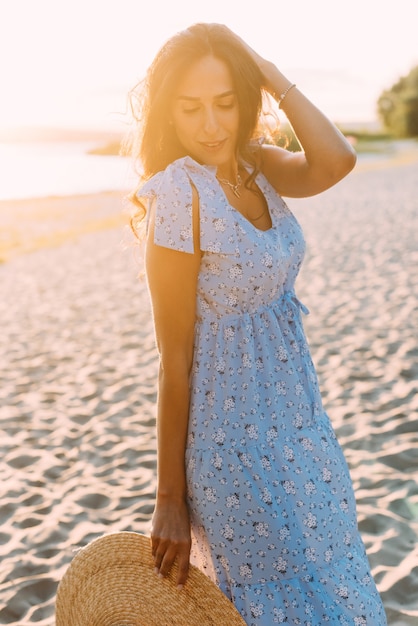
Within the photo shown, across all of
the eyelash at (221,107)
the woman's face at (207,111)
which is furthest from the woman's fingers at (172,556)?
the eyelash at (221,107)

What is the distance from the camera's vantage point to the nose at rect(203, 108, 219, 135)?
1.87 meters

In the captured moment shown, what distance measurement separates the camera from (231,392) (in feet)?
6.02

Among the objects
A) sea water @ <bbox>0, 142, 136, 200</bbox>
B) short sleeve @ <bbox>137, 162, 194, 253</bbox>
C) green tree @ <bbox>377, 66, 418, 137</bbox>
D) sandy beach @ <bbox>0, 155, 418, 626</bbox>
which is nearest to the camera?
short sleeve @ <bbox>137, 162, 194, 253</bbox>

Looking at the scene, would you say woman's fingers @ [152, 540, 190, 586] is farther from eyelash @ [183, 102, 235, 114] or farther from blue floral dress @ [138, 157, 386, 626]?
eyelash @ [183, 102, 235, 114]

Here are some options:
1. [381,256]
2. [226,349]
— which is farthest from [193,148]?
[381,256]

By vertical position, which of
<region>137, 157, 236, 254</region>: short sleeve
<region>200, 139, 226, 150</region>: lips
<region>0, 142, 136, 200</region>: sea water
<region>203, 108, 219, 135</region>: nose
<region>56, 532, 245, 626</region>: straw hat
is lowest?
<region>0, 142, 136, 200</region>: sea water

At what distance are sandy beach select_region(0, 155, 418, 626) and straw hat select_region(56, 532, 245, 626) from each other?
828 mm

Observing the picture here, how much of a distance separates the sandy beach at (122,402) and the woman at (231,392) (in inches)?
19.8

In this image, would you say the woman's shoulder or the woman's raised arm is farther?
the woman's raised arm

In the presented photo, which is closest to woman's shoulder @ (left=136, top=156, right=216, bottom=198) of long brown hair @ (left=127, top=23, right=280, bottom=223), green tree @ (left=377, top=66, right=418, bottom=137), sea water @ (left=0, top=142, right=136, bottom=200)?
long brown hair @ (left=127, top=23, right=280, bottom=223)

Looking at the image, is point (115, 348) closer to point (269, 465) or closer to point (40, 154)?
point (269, 465)

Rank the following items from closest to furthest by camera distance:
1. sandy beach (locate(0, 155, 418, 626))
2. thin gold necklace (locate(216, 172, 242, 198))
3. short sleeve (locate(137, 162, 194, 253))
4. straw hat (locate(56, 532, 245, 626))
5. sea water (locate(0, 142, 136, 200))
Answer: short sleeve (locate(137, 162, 194, 253))
straw hat (locate(56, 532, 245, 626))
thin gold necklace (locate(216, 172, 242, 198))
sandy beach (locate(0, 155, 418, 626))
sea water (locate(0, 142, 136, 200))

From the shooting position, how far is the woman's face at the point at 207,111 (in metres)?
1.86

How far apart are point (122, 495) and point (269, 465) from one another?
106 inches
